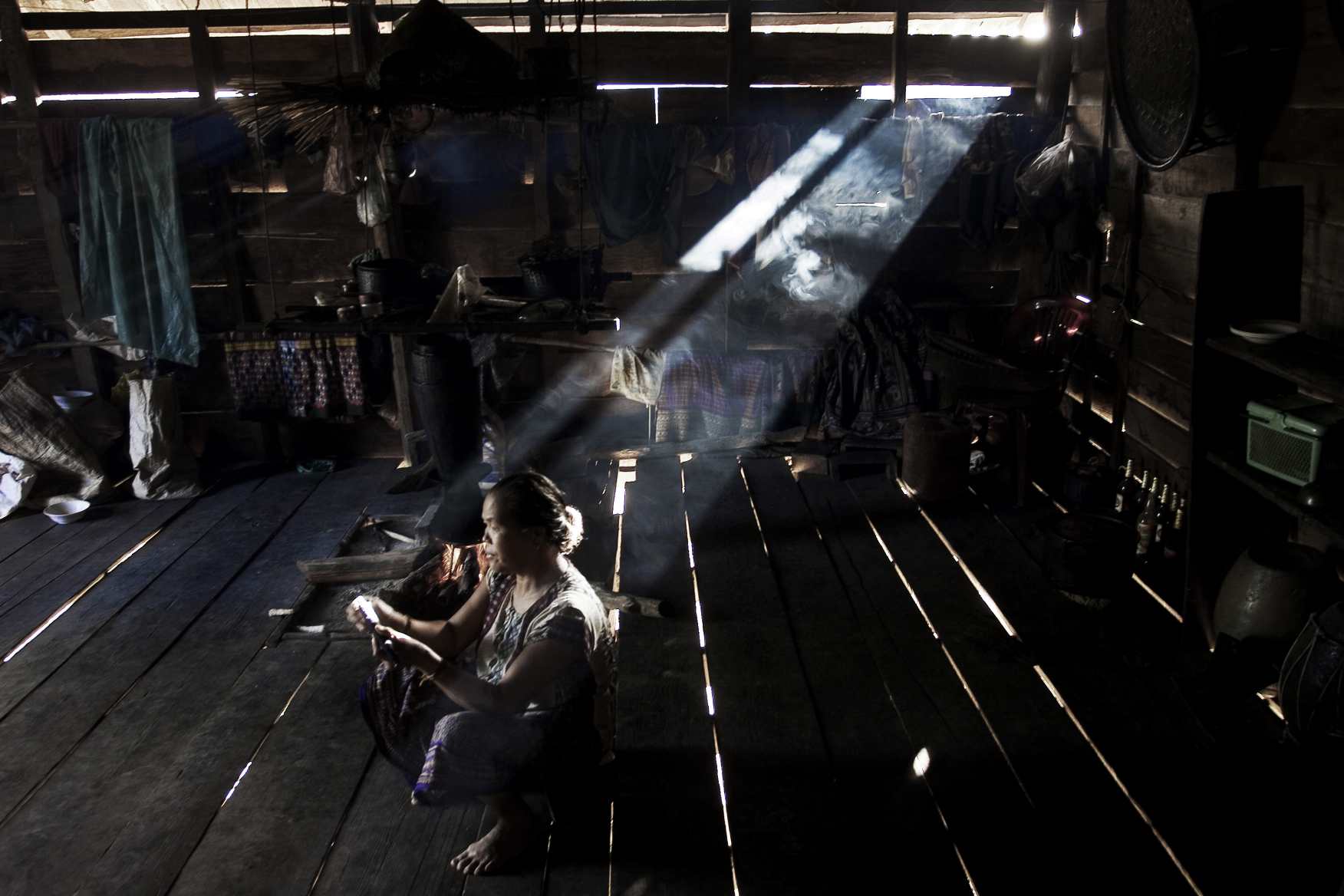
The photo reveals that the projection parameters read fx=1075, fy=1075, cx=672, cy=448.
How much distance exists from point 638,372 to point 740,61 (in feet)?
6.78

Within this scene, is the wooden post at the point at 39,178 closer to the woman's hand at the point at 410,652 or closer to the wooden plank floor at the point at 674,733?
the wooden plank floor at the point at 674,733

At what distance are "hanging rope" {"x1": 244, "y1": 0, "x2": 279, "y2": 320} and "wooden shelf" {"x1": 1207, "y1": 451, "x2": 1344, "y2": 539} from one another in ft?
13.3


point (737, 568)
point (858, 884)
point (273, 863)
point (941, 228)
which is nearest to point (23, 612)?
point (273, 863)

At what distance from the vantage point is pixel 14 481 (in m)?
6.54

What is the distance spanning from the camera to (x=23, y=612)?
5.22m

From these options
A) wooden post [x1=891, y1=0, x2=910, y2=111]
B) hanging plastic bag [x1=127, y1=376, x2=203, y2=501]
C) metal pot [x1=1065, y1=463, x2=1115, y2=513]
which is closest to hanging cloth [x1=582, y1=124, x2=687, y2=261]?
wooden post [x1=891, y1=0, x2=910, y2=111]

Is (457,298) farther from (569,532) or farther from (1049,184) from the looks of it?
(1049,184)

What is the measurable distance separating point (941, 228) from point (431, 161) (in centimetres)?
339

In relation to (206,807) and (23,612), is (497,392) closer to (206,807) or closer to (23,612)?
(23,612)

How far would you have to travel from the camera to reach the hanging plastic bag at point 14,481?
6527 millimetres

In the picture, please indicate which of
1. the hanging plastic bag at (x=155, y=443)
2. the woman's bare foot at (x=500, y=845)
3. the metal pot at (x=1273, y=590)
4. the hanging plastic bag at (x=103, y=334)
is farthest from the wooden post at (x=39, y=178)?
the metal pot at (x=1273, y=590)

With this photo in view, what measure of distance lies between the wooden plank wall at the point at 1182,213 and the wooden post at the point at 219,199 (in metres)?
5.38

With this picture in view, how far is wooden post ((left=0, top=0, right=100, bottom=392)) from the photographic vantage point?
6.57 metres

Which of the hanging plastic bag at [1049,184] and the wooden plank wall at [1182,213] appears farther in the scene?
the hanging plastic bag at [1049,184]
